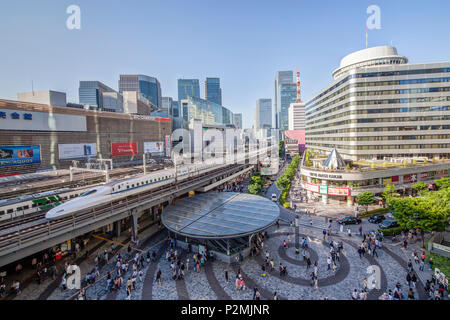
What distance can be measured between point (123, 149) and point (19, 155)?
25264mm

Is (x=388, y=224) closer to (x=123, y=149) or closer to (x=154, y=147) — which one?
(x=123, y=149)

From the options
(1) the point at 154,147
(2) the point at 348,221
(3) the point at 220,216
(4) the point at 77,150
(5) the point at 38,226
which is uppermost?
(1) the point at 154,147

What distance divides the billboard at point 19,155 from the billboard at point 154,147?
102 ft

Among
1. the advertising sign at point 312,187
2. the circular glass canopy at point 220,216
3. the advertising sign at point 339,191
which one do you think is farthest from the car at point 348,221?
the circular glass canopy at point 220,216

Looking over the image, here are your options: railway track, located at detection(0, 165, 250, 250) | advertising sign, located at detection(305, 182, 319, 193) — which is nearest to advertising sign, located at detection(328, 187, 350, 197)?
advertising sign, located at detection(305, 182, 319, 193)

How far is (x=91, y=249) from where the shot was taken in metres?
28.9

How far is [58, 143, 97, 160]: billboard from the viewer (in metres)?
49.9

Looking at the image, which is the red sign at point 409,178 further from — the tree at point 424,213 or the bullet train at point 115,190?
the bullet train at point 115,190

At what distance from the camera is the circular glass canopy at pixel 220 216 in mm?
25781

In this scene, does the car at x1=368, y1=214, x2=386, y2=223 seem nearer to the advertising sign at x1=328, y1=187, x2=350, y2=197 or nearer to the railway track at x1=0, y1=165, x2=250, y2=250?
the advertising sign at x1=328, y1=187, x2=350, y2=197

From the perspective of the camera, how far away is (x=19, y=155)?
42.1 m

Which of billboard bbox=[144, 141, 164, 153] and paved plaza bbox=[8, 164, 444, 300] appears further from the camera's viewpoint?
billboard bbox=[144, 141, 164, 153]

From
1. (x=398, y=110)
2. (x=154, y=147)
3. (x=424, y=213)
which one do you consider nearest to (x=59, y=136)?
(x=154, y=147)

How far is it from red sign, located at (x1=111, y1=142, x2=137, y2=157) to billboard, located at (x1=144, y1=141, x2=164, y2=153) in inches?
185
